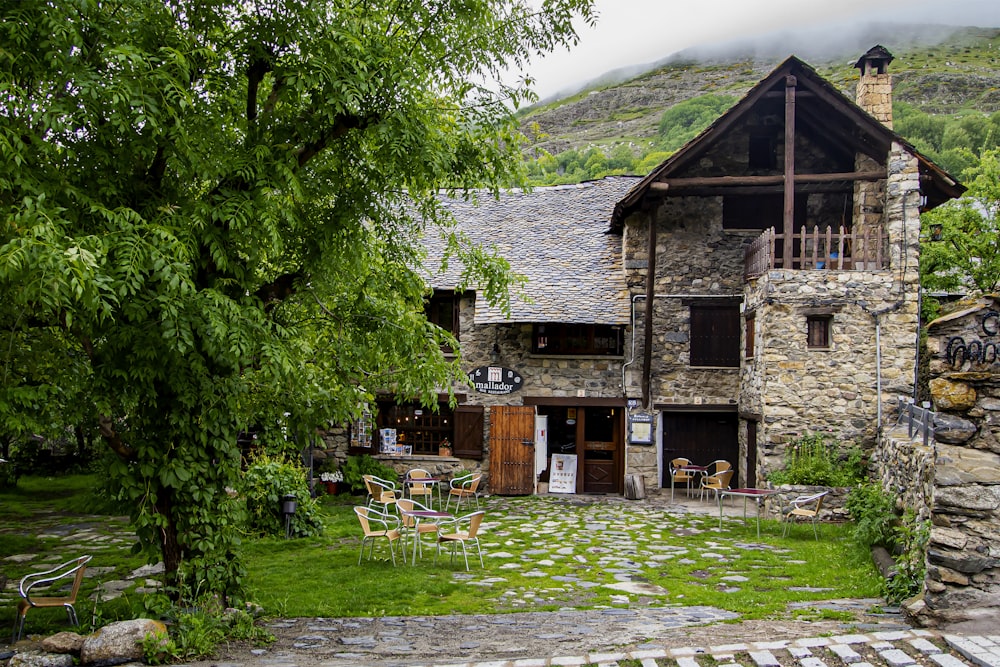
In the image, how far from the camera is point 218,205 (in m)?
6.30

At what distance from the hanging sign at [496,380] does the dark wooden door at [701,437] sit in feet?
11.5

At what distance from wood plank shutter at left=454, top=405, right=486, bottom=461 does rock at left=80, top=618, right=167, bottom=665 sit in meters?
10.9

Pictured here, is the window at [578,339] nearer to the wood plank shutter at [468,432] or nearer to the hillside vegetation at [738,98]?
the wood plank shutter at [468,432]

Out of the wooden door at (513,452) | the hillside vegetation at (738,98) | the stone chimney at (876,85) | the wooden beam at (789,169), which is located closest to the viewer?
the wooden beam at (789,169)

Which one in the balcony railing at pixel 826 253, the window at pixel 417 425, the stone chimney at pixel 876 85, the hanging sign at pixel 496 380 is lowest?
the window at pixel 417 425

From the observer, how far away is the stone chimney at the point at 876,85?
15.6 m

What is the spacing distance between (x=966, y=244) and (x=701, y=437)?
32.4 ft

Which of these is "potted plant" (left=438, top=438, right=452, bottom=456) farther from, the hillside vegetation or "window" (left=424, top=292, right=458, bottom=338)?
the hillside vegetation

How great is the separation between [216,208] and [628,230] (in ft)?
40.4

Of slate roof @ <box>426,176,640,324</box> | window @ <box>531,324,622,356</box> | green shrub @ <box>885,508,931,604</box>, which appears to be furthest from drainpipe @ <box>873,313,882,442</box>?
green shrub @ <box>885,508,931,604</box>

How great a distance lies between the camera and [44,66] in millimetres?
5578

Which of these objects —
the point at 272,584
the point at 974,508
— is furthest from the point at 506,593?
the point at 974,508

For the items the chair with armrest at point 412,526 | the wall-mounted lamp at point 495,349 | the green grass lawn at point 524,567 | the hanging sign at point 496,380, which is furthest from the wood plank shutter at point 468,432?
the chair with armrest at point 412,526

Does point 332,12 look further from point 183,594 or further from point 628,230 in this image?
point 628,230
